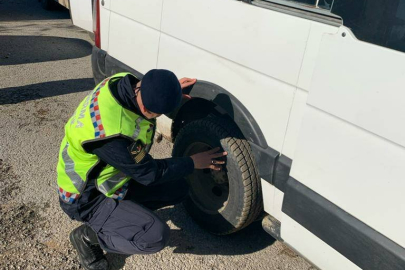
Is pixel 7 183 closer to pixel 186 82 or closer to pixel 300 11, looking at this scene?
pixel 186 82

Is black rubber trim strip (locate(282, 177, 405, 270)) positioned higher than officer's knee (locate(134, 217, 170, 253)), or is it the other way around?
black rubber trim strip (locate(282, 177, 405, 270))

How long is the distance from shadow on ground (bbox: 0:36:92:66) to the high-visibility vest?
4.00m

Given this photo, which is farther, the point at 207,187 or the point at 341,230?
the point at 207,187

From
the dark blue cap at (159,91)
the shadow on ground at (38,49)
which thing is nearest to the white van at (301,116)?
the dark blue cap at (159,91)

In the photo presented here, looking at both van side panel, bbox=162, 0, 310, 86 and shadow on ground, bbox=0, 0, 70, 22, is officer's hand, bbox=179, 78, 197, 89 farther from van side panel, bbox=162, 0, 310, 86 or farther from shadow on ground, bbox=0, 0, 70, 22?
shadow on ground, bbox=0, 0, 70, 22

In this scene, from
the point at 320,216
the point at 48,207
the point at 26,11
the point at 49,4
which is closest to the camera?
the point at 320,216

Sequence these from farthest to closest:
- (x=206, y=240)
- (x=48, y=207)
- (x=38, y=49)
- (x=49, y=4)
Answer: (x=49, y=4), (x=38, y=49), (x=48, y=207), (x=206, y=240)

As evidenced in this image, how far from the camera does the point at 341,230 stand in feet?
6.48

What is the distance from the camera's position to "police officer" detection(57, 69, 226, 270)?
7.61 ft

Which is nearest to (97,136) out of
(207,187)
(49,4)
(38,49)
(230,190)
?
(230,190)

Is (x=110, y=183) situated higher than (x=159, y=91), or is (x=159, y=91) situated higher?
(x=159, y=91)

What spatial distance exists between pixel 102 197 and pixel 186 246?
693mm

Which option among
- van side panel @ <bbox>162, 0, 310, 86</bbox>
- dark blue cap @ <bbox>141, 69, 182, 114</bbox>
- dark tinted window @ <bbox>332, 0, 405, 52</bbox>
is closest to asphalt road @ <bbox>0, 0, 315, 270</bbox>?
dark blue cap @ <bbox>141, 69, 182, 114</bbox>

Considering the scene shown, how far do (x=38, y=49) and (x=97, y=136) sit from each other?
4955 millimetres
